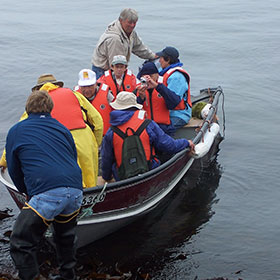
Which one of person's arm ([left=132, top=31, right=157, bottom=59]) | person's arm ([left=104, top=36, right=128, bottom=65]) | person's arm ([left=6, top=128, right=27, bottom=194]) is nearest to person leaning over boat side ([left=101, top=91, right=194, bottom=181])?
person's arm ([left=6, top=128, right=27, bottom=194])

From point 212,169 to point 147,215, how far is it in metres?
2.49

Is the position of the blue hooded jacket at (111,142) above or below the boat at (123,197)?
above

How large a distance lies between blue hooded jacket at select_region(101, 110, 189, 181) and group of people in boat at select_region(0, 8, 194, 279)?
0.04 ft

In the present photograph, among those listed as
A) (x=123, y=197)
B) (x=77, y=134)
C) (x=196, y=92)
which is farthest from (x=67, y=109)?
(x=196, y=92)

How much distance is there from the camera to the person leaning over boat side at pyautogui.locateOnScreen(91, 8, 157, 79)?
853 centimetres

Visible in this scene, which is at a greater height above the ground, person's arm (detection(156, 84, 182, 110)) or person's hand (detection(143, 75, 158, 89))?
person's hand (detection(143, 75, 158, 89))

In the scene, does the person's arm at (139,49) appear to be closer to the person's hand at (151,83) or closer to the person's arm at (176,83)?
the person's arm at (176,83)

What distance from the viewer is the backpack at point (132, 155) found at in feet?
21.0

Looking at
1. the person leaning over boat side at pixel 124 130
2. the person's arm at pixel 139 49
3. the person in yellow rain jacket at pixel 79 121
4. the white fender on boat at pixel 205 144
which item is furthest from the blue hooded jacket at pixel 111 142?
the person's arm at pixel 139 49

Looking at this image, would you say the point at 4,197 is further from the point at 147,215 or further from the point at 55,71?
the point at 55,71

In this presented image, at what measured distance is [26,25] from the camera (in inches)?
1053

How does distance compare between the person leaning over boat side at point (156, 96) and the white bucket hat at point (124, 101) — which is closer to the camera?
the white bucket hat at point (124, 101)

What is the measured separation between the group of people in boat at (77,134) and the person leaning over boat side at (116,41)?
2 cm

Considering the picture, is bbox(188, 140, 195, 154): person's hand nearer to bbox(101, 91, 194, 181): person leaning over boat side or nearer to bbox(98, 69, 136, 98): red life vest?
bbox(101, 91, 194, 181): person leaning over boat side
